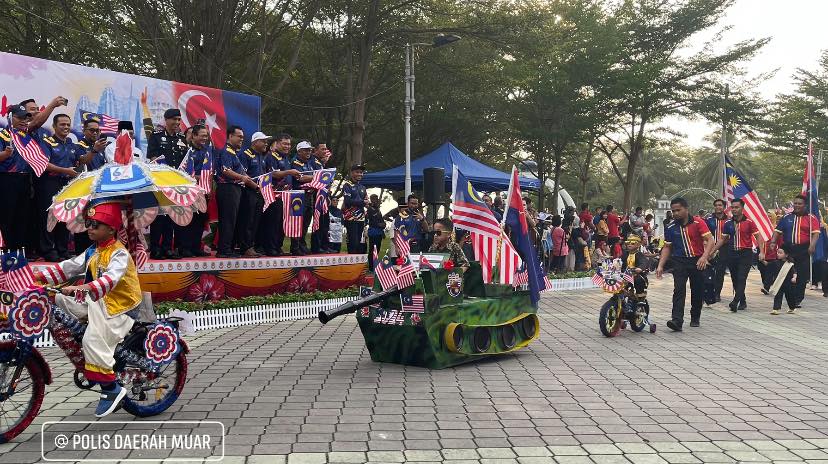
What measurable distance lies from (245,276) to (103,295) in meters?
7.06

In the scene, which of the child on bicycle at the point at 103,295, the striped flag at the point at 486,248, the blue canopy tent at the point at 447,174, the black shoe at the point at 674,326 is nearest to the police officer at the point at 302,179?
the striped flag at the point at 486,248

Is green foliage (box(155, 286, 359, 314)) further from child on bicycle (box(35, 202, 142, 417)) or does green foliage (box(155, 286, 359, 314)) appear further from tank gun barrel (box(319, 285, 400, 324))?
child on bicycle (box(35, 202, 142, 417))

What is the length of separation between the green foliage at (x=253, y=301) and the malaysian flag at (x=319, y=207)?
4.28ft

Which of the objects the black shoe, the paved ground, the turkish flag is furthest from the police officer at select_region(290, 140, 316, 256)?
the black shoe

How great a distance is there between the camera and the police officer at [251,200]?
41.4 ft

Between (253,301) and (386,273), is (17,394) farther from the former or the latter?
(253,301)

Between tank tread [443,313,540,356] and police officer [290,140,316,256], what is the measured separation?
5.59m

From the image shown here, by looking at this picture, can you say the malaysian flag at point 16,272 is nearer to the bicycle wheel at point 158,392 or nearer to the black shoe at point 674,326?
the bicycle wheel at point 158,392

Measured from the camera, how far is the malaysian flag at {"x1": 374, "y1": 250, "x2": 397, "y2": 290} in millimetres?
8156

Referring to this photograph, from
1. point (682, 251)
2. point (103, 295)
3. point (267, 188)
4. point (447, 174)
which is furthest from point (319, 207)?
point (447, 174)

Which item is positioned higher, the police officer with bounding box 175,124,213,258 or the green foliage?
the police officer with bounding box 175,124,213,258

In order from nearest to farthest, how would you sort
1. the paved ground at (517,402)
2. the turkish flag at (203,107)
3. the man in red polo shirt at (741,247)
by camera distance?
the paved ground at (517,402), the man in red polo shirt at (741,247), the turkish flag at (203,107)

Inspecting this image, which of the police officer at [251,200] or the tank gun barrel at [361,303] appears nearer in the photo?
the tank gun barrel at [361,303]

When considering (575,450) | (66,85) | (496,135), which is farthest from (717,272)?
(496,135)
